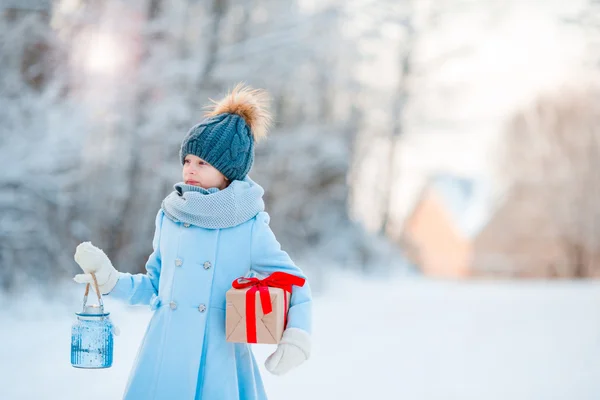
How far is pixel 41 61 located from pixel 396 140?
11.8 m

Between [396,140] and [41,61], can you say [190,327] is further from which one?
[396,140]

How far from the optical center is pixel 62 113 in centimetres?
661

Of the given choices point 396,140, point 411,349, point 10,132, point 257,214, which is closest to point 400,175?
point 396,140

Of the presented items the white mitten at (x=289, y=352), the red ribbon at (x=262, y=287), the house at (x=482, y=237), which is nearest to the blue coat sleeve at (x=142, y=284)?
the red ribbon at (x=262, y=287)

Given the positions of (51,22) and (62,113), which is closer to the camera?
(62,113)

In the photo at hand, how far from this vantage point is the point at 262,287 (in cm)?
245

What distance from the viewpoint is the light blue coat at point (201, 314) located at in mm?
2467

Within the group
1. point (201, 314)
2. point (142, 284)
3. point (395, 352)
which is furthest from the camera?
point (395, 352)

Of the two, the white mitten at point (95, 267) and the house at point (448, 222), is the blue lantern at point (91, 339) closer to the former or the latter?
the white mitten at point (95, 267)

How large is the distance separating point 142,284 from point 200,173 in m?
0.49

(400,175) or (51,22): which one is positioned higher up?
(51,22)

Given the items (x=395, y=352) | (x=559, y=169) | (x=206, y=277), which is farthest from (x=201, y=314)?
(x=559, y=169)

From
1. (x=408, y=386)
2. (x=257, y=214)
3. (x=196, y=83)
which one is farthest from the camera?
(x=196, y=83)

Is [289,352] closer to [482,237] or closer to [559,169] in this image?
[559,169]
